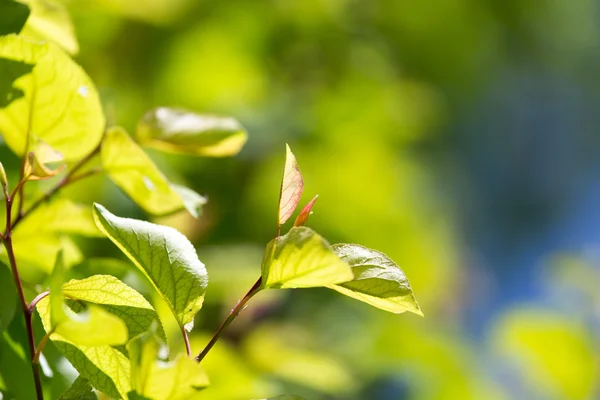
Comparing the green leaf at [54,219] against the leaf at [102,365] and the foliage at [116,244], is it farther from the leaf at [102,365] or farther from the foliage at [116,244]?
the leaf at [102,365]

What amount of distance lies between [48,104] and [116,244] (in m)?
0.12

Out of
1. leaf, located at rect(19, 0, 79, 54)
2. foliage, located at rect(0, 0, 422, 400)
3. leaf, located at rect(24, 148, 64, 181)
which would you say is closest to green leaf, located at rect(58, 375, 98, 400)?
foliage, located at rect(0, 0, 422, 400)

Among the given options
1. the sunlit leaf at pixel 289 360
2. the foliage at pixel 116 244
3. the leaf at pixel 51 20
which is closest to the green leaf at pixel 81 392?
the foliage at pixel 116 244

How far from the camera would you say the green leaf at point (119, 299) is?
37cm

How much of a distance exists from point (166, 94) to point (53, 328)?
0.97 metres

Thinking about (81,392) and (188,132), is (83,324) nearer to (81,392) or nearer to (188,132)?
(81,392)

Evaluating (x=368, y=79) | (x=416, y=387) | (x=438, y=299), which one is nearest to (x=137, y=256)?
(x=416, y=387)

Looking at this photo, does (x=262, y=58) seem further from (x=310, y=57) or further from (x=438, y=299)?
(x=438, y=299)

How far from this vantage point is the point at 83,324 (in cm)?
31

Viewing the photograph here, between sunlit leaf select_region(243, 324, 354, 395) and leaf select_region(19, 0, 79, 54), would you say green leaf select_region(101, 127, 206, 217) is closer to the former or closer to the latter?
→ leaf select_region(19, 0, 79, 54)

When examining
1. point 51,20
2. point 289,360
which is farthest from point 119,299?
point 289,360

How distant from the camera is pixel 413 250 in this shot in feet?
4.59

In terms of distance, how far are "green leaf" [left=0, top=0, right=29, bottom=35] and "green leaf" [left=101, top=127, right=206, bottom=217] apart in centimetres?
9

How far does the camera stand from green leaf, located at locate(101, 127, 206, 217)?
49 centimetres
